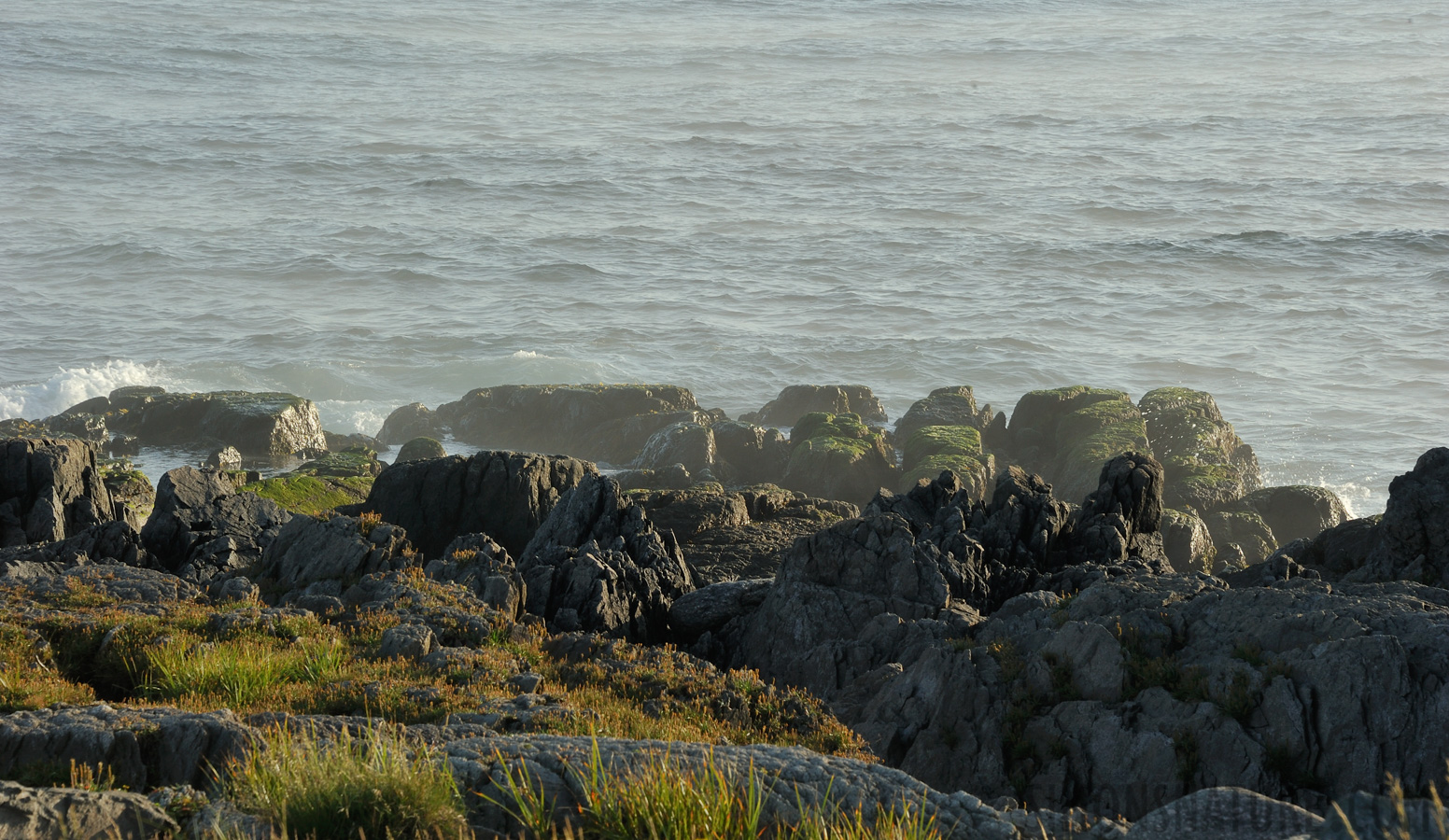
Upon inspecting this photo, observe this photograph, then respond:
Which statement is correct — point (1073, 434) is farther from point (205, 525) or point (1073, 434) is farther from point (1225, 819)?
point (1225, 819)

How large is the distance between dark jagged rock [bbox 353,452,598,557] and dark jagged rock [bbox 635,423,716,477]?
854 cm

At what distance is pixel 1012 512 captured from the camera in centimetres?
1894

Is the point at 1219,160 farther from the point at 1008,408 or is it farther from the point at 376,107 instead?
the point at 376,107

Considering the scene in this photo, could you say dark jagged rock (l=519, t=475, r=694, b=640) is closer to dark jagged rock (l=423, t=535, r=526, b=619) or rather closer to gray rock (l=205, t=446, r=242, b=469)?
dark jagged rock (l=423, t=535, r=526, b=619)

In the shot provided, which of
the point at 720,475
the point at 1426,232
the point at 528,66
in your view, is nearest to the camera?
the point at 720,475

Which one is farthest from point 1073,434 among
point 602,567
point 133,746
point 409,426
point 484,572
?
point 133,746

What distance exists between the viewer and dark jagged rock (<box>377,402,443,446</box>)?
36.8 metres

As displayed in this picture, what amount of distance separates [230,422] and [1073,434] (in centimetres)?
2514

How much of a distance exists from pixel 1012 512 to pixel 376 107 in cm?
8789

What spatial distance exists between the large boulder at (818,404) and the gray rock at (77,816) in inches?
1196

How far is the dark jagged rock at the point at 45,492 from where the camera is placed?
62.6 ft

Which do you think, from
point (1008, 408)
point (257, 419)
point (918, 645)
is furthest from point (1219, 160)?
point (918, 645)

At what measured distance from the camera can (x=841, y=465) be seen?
29.4 metres

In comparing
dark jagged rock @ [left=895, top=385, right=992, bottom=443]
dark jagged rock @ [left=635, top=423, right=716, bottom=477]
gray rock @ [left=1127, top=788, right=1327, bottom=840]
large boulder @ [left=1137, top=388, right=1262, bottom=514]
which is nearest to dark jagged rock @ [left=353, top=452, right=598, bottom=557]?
dark jagged rock @ [left=635, top=423, right=716, bottom=477]
